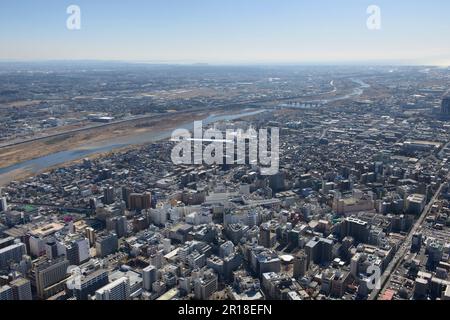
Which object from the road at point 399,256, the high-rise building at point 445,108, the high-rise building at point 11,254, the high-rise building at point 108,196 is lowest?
the road at point 399,256

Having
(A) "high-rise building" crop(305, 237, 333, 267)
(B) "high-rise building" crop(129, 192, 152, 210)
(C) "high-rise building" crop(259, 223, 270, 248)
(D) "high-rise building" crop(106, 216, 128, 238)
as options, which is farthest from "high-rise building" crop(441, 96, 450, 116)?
(D) "high-rise building" crop(106, 216, 128, 238)

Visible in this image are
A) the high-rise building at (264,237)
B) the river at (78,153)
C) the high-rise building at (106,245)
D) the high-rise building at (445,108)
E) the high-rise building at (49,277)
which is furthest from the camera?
the high-rise building at (445,108)

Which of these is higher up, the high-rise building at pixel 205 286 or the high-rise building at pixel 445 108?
the high-rise building at pixel 445 108

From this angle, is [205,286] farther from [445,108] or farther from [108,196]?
[445,108]

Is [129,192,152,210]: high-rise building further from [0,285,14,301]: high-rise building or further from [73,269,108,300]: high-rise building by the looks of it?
[0,285,14,301]: high-rise building

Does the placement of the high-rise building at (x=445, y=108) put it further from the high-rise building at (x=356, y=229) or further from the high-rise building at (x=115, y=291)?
the high-rise building at (x=115, y=291)

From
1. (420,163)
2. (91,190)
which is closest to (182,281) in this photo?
(91,190)

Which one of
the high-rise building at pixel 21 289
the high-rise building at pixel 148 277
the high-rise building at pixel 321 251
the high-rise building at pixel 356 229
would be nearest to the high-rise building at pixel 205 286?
the high-rise building at pixel 148 277
